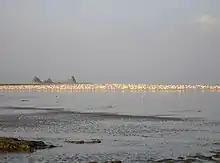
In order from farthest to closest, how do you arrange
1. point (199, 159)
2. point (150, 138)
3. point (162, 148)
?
point (150, 138), point (162, 148), point (199, 159)

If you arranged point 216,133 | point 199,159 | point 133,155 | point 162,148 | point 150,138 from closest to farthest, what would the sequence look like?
1. point 199,159
2. point 133,155
3. point 162,148
4. point 150,138
5. point 216,133

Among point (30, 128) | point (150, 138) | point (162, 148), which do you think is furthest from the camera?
point (30, 128)

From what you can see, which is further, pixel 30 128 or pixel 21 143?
pixel 30 128

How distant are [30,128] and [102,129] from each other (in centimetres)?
503

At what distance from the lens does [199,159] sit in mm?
16359

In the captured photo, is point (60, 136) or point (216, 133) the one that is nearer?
point (60, 136)

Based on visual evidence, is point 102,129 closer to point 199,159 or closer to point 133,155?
point 133,155

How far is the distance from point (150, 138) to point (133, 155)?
6007mm

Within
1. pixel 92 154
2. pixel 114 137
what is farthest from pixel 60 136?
pixel 92 154

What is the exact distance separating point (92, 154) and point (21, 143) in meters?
3.43

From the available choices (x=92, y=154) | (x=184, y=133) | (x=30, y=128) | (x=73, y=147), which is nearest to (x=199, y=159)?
(x=92, y=154)

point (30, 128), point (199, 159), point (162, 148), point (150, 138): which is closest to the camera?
point (199, 159)

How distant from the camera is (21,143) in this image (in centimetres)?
1862

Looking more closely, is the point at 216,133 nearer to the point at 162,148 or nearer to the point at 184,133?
the point at 184,133
